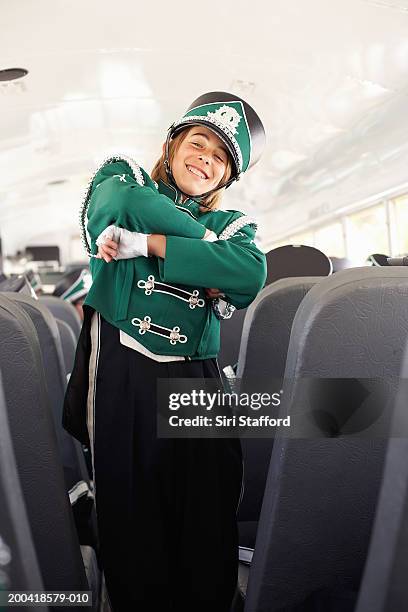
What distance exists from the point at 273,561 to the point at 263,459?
36.7 inches

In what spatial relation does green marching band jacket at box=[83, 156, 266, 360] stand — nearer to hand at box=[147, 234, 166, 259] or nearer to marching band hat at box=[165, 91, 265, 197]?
hand at box=[147, 234, 166, 259]

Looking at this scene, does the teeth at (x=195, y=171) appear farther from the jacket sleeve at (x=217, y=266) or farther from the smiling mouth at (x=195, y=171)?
the jacket sleeve at (x=217, y=266)

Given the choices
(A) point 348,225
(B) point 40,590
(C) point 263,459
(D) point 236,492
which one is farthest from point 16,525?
(A) point 348,225

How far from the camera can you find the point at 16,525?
82 cm

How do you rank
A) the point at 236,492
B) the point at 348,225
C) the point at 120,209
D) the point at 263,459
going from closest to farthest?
the point at 120,209 < the point at 236,492 < the point at 263,459 < the point at 348,225

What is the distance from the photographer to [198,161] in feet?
5.60

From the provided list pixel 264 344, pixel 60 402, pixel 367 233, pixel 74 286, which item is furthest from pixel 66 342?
pixel 367 233

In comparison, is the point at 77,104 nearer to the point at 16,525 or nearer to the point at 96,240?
the point at 96,240

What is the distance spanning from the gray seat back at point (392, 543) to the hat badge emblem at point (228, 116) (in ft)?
3.83

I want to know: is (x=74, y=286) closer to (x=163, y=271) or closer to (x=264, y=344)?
(x=264, y=344)

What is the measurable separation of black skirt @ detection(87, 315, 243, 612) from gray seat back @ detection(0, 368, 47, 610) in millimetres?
759

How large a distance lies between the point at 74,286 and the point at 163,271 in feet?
12.3

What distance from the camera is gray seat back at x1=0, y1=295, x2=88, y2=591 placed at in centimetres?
115

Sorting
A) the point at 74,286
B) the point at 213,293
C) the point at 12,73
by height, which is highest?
the point at 12,73
